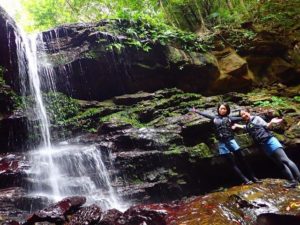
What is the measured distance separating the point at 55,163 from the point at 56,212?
8.82 feet

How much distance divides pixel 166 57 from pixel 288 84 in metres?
5.92

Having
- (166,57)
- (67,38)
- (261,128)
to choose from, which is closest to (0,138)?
(67,38)

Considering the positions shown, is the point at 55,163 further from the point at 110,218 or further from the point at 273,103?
the point at 273,103

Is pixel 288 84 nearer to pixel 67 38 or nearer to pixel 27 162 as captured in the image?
pixel 67 38

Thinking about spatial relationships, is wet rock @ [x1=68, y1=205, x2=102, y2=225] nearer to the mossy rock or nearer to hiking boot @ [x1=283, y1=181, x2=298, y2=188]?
the mossy rock

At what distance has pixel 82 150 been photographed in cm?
Result: 846

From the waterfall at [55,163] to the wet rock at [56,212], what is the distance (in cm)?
118

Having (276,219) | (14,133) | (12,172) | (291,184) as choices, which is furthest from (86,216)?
(14,133)

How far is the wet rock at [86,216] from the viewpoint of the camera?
212 inches

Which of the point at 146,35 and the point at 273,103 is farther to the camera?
the point at 146,35

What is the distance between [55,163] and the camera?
8.02 metres

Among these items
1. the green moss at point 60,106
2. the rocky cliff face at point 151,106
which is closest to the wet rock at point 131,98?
the rocky cliff face at point 151,106

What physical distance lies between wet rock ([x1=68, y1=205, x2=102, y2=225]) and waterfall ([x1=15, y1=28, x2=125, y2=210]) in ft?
4.51

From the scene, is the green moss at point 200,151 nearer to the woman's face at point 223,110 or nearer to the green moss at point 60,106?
the woman's face at point 223,110
